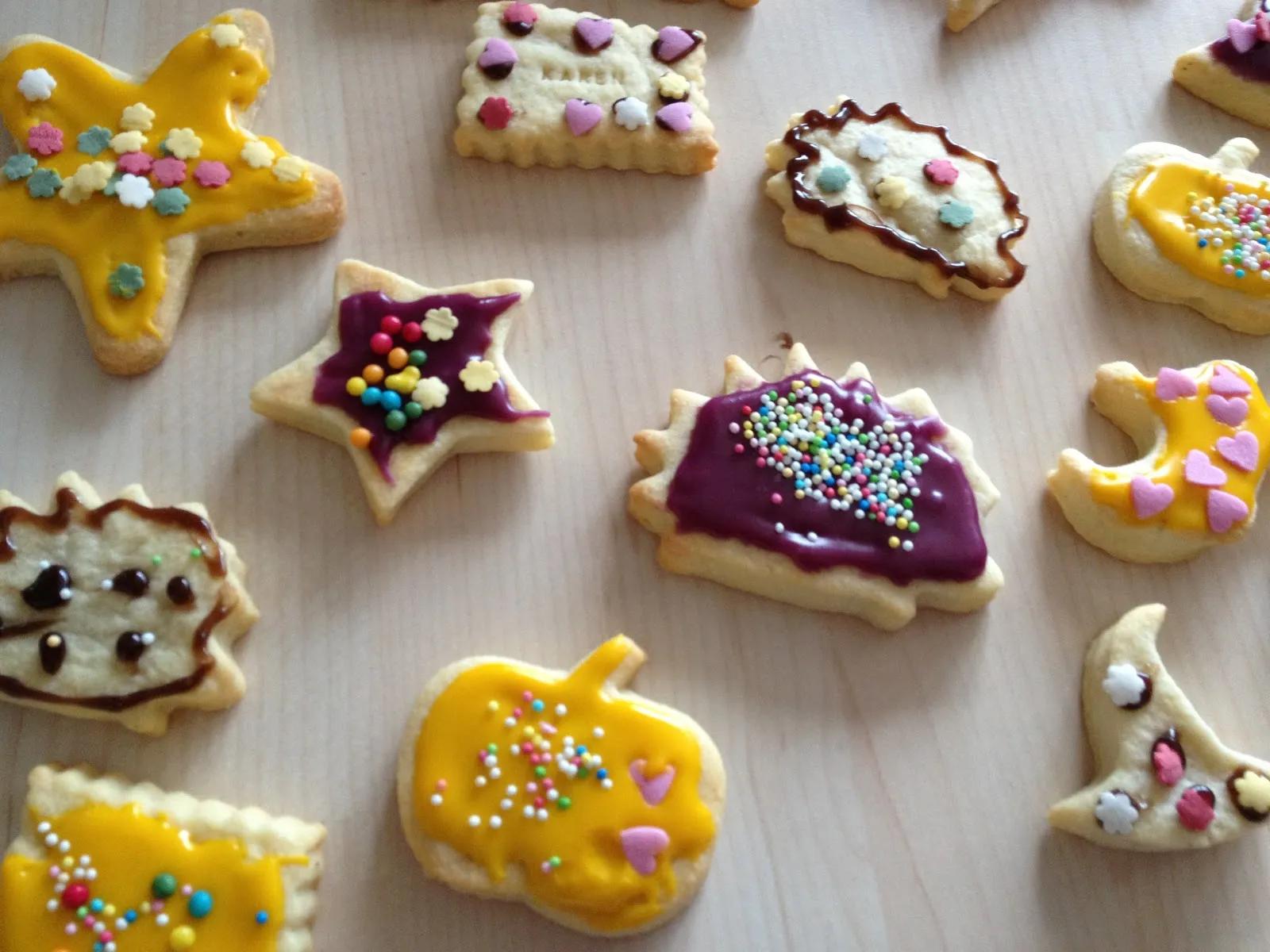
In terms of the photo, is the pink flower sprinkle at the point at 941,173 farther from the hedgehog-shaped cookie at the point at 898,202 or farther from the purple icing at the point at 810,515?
the purple icing at the point at 810,515

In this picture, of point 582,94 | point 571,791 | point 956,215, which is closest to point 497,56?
point 582,94

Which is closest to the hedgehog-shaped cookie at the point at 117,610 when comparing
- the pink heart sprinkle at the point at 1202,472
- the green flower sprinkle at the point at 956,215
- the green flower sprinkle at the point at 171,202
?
the green flower sprinkle at the point at 171,202

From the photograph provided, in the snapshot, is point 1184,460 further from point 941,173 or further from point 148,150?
point 148,150

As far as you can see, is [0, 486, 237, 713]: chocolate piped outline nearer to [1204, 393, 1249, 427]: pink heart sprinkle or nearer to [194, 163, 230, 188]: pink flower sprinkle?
[194, 163, 230, 188]: pink flower sprinkle

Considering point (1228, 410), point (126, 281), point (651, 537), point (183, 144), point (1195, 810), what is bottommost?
point (1195, 810)

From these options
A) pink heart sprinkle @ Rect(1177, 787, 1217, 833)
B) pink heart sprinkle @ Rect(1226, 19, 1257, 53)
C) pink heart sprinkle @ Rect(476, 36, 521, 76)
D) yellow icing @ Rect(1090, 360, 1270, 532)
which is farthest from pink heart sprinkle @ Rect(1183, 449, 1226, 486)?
pink heart sprinkle @ Rect(476, 36, 521, 76)

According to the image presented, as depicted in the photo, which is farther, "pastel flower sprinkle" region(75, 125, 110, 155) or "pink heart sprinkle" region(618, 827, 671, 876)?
"pastel flower sprinkle" region(75, 125, 110, 155)
